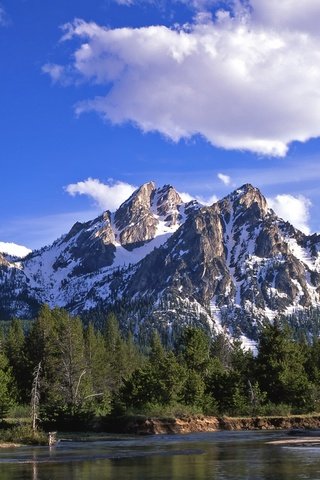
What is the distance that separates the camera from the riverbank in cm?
7900

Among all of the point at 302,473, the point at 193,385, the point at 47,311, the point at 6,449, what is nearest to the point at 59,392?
the point at 193,385

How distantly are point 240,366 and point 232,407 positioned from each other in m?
15.3

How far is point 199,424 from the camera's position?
8306cm

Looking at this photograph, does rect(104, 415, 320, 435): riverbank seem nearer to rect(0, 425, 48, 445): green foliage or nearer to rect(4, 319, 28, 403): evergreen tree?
rect(0, 425, 48, 445): green foliage

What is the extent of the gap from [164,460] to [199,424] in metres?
38.3

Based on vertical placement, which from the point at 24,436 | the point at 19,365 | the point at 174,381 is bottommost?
the point at 24,436

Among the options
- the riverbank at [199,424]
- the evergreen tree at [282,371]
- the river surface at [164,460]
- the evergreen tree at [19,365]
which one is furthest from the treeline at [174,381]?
the river surface at [164,460]

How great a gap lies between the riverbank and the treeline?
6.58 feet

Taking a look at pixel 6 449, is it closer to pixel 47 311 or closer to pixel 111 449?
pixel 111 449

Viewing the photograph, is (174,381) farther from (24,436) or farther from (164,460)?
(164,460)

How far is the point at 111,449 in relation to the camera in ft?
186

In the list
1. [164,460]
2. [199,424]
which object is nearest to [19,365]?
[199,424]

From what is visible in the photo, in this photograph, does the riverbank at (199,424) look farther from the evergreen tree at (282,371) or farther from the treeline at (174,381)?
the evergreen tree at (282,371)

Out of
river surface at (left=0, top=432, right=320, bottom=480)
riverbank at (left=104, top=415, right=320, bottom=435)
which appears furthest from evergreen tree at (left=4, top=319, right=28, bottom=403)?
river surface at (left=0, top=432, right=320, bottom=480)
